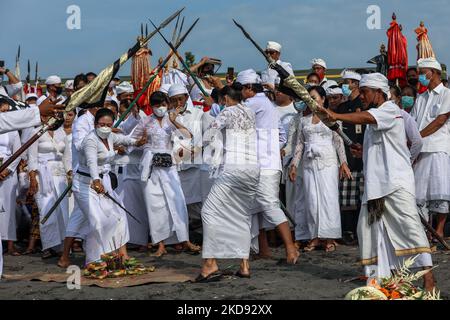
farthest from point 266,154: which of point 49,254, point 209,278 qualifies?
point 49,254

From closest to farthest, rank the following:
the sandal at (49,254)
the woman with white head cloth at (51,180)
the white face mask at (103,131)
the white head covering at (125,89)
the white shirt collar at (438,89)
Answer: the white face mask at (103,131) → the white shirt collar at (438,89) → the sandal at (49,254) → the woman with white head cloth at (51,180) → the white head covering at (125,89)

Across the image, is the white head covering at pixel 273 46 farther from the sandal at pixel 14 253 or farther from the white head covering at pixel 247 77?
the sandal at pixel 14 253

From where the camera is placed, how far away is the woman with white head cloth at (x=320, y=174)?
11.9 meters

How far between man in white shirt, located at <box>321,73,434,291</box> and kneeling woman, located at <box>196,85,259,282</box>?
4.14ft

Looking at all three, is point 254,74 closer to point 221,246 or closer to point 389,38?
point 221,246

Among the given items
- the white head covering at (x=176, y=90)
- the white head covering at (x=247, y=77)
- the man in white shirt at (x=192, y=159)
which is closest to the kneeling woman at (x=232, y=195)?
the white head covering at (x=247, y=77)

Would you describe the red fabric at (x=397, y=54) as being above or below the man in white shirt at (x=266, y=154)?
above

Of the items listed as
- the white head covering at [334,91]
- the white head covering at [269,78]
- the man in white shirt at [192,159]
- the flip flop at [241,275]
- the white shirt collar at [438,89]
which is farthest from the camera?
the white head covering at [334,91]

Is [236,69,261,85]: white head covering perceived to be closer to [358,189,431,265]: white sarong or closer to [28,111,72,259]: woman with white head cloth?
[28,111,72,259]: woman with white head cloth

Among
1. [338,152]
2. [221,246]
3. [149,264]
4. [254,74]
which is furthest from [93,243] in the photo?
[338,152]

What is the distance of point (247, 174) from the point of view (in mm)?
9648

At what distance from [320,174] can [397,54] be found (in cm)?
380

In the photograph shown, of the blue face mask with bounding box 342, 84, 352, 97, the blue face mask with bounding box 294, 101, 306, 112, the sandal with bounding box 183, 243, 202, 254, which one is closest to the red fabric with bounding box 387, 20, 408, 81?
the blue face mask with bounding box 342, 84, 352, 97

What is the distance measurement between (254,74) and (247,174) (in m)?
1.84
